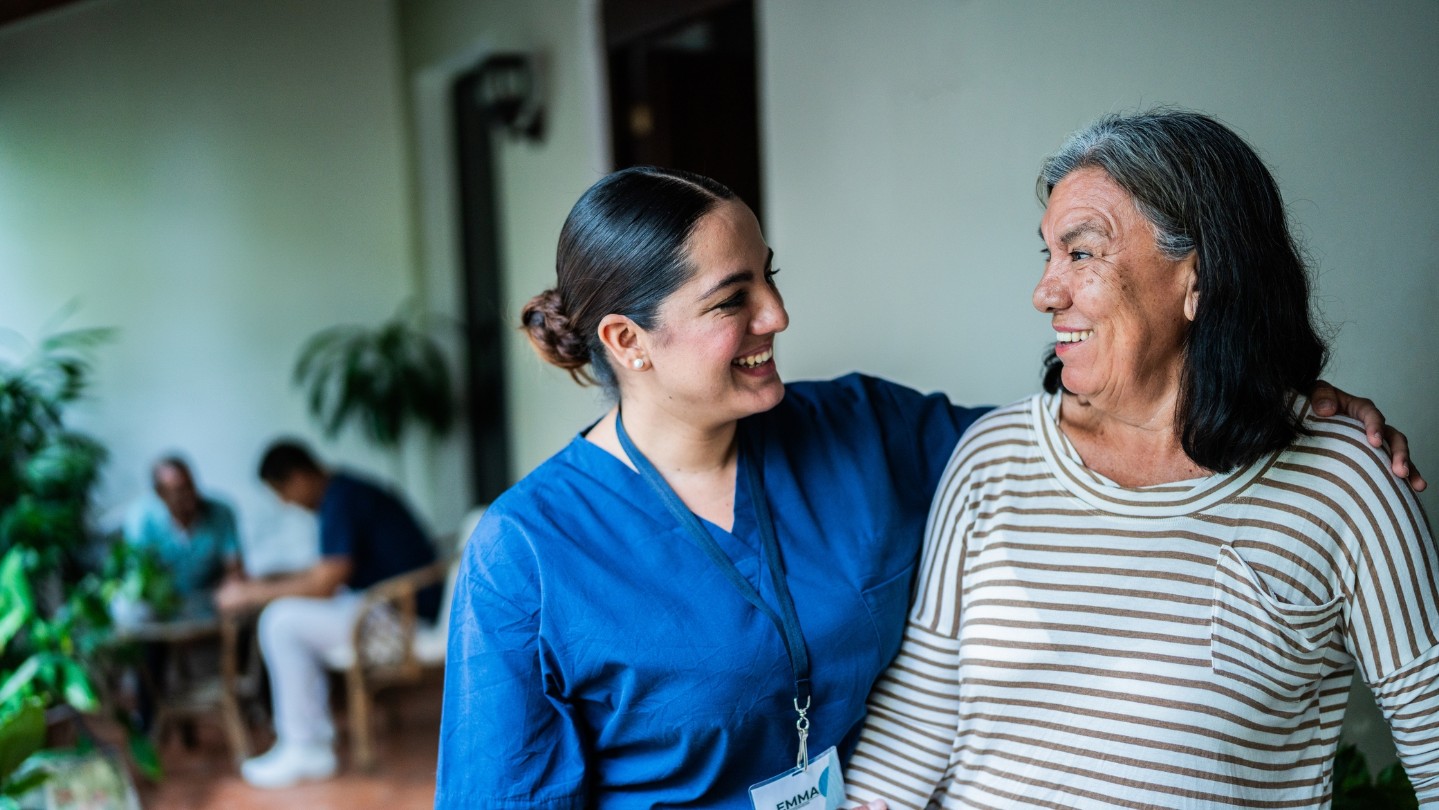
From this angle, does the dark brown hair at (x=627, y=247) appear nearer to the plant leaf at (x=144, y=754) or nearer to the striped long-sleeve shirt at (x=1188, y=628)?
the striped long-sleeve shirt at (x=1188, y=628)

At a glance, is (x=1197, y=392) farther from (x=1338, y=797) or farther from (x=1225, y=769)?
(x=1338, y=797)

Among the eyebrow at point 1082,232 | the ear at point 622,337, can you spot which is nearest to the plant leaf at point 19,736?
the ear at point 622,337

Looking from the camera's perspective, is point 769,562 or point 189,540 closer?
point 769,562

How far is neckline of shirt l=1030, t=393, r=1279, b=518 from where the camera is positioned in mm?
1345

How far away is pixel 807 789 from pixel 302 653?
3.40m

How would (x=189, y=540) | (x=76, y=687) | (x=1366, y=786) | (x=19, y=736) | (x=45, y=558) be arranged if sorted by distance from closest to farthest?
1. (x=1366, y=786)
2. (x=19, y=736)
3. (x=76, y=687)
4. (x=45, y=558)
5. (x=189, y=540)

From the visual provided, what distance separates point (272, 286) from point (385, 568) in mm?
2312

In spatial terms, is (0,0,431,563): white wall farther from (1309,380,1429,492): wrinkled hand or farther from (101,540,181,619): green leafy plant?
(1309,380,1429,492): wrinkled hand

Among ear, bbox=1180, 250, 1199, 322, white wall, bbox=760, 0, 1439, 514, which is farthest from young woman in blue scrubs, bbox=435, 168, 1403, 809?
white wall, bbox=760, 0, 1439, 514

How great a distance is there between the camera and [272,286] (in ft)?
20.2

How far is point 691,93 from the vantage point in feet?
13.0

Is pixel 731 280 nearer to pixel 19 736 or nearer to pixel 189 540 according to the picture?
pixel 19 736

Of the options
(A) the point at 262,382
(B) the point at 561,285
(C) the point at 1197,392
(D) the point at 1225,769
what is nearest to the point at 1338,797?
(D) the point at 1225,769

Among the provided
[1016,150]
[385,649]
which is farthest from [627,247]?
[385,649]
